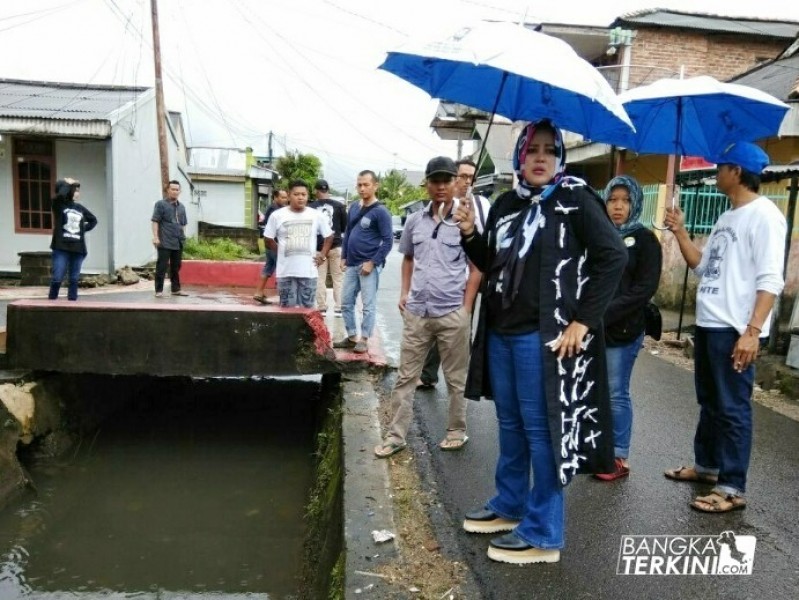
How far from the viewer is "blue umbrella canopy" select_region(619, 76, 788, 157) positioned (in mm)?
3531

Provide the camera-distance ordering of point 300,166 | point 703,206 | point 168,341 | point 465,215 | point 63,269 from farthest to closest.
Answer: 1. point 300,166
2. point 703,206
3. point 63,269
4. point 168,341
5. point 465,215

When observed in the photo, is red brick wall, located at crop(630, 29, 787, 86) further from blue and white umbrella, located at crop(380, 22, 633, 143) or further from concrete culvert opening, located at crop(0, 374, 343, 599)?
blue and white umbrella, located at crop(380, 22, 633, 143)

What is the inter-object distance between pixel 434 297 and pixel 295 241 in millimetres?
2776

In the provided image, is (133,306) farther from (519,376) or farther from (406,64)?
(519,376)

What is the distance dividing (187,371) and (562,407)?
4.28m

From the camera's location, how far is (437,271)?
13.9 feet

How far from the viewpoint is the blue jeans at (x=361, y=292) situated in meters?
6.30

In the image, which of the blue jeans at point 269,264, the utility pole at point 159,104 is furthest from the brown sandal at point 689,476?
the utility pole at point 159,104

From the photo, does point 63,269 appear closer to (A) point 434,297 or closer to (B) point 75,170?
(B) point 75,170

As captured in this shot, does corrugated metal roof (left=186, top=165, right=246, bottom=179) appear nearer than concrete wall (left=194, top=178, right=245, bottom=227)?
Yes

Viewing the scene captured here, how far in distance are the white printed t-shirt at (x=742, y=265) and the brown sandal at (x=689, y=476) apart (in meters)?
1.03

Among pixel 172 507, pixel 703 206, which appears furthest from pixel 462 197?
pixel 703 206

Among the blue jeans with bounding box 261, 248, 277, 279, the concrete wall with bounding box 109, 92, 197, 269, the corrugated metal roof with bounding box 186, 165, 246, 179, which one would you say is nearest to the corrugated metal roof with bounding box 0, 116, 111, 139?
the concrete wall with bounding box 109, 92, 197, 269

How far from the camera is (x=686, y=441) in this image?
16.0ft
